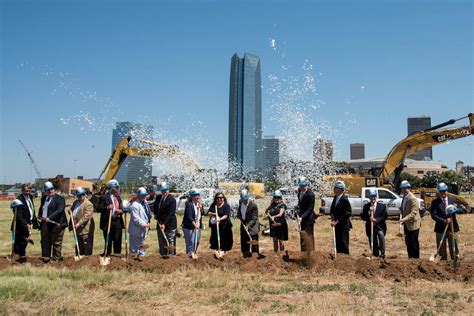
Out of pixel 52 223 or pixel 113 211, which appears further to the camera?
pixel 113 211

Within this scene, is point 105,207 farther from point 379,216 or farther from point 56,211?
point 379,216

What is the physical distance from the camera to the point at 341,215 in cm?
926

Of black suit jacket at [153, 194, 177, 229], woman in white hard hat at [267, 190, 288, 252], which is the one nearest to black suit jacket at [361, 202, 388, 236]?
woman in white hard hat at [267, 190, 288, 252]

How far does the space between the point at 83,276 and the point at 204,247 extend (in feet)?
18.1

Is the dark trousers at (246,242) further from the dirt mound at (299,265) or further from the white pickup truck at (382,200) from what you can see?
the white pickup truck at (382,200)

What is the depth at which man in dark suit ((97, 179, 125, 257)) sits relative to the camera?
9.61m

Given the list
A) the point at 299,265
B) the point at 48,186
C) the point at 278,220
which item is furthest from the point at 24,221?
the point at 299,265

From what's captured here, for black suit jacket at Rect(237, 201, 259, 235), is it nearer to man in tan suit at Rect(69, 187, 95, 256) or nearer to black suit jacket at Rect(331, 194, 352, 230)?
black suit jacket at Rect(331, 194, 352, 230)

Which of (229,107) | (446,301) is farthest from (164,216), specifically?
(229,107)

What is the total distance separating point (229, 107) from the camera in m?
181

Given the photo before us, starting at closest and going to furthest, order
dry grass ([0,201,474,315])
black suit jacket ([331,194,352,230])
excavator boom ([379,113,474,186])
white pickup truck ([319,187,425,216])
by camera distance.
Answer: dry grass ([0,201,474,315]), black suit jacket ([331,194,352,230]), white pickup truck ([319,187,425,216]), excavator boom ([379,113,474,186])

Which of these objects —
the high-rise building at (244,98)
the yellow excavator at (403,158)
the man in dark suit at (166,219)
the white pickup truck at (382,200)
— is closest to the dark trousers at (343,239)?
the man in dark suit at (166,219)

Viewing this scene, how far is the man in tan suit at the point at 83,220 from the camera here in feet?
31.0

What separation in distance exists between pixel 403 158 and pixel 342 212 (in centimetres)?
1552
